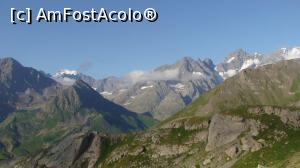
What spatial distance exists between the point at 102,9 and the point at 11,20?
35.7m

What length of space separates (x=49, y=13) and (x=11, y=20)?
48.9 feet

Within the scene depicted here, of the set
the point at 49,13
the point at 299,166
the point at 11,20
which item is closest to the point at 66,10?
the point at 49,13

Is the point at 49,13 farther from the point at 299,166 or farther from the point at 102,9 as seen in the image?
the point at 299,166

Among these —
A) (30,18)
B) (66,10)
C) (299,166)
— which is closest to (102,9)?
(66,10)

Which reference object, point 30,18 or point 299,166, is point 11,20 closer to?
point 30,18

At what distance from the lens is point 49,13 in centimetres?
19800

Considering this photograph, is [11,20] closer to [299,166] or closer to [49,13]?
[49,13]

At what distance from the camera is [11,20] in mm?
196375

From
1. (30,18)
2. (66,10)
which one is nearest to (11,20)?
(30,18)

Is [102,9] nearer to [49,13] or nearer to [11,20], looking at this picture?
[49,13]

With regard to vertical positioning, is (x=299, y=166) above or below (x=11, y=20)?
below

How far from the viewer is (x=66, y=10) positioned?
196 meters

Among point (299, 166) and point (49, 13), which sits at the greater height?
point (49, 13)

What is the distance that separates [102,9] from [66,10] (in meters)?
14.1
